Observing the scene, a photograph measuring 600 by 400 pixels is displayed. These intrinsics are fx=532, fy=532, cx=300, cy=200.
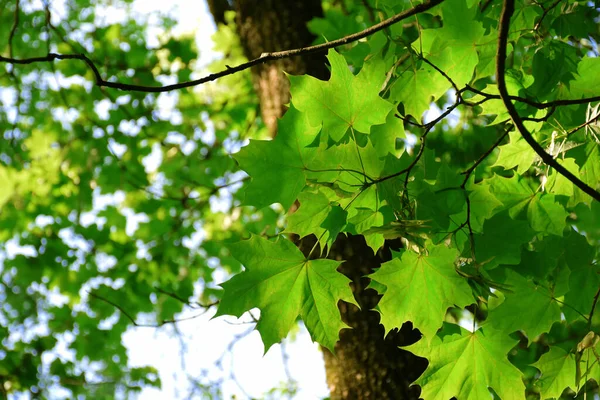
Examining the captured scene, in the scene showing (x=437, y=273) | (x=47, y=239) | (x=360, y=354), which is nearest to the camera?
(x=437, y=273)

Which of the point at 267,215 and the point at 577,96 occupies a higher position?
the point at 267,215

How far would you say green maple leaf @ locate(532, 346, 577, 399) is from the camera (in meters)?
1.25

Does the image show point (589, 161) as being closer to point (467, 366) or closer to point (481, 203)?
point (481, 203)

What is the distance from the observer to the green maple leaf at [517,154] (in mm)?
1332

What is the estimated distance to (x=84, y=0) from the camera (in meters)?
5.09

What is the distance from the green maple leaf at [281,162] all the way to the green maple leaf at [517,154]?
558 millimetres

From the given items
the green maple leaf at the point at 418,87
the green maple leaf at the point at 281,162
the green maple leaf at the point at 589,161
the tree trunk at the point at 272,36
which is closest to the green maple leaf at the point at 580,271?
the green maple leaf at the point at 589,161

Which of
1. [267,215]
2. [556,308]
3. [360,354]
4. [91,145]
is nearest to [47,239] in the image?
[91,145]

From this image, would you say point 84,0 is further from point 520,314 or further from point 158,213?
point 520,314

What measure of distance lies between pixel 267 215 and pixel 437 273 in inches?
82.3

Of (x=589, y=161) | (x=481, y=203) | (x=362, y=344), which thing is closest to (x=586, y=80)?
(x=589, y=161)

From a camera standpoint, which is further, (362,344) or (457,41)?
Answer: (362,344)

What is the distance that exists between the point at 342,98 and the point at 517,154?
0.54 m

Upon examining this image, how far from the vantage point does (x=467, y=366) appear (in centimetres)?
122
